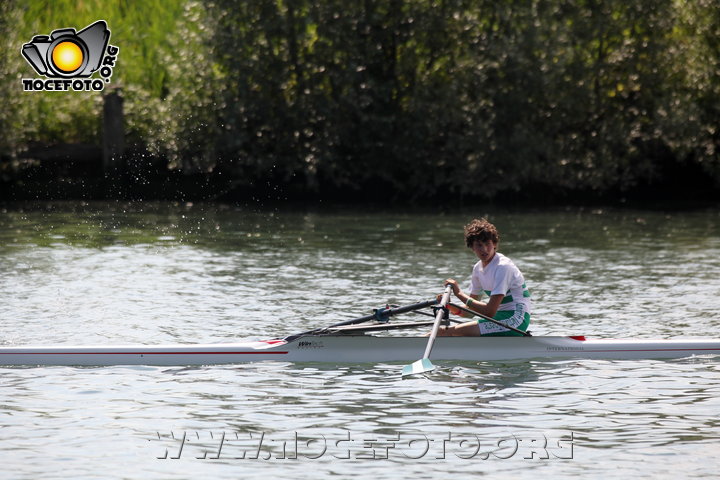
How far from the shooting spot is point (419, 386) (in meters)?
12.7

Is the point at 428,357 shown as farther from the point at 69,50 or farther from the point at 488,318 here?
the point at 69,50

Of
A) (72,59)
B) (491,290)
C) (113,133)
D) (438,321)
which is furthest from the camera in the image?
(113,133)

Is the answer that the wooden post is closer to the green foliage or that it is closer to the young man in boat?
the green foliage

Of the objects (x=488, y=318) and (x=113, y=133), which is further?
(x=113, y=133)

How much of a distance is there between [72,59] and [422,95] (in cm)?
1140

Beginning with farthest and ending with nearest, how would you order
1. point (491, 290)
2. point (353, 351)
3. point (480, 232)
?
point (353, 351), point (491, 290), point (480, 232)

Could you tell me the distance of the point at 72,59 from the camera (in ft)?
128

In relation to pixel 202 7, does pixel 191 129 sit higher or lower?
lower

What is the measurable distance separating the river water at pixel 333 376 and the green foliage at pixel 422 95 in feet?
36.2

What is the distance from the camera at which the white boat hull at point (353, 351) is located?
1354 centimetres

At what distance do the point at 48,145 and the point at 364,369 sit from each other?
1234 inches

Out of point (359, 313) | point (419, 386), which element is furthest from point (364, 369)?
point (359, 313)

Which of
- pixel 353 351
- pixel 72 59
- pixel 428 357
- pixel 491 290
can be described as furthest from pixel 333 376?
pixel 72 59

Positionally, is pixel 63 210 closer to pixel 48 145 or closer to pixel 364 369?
pixel 48 145
